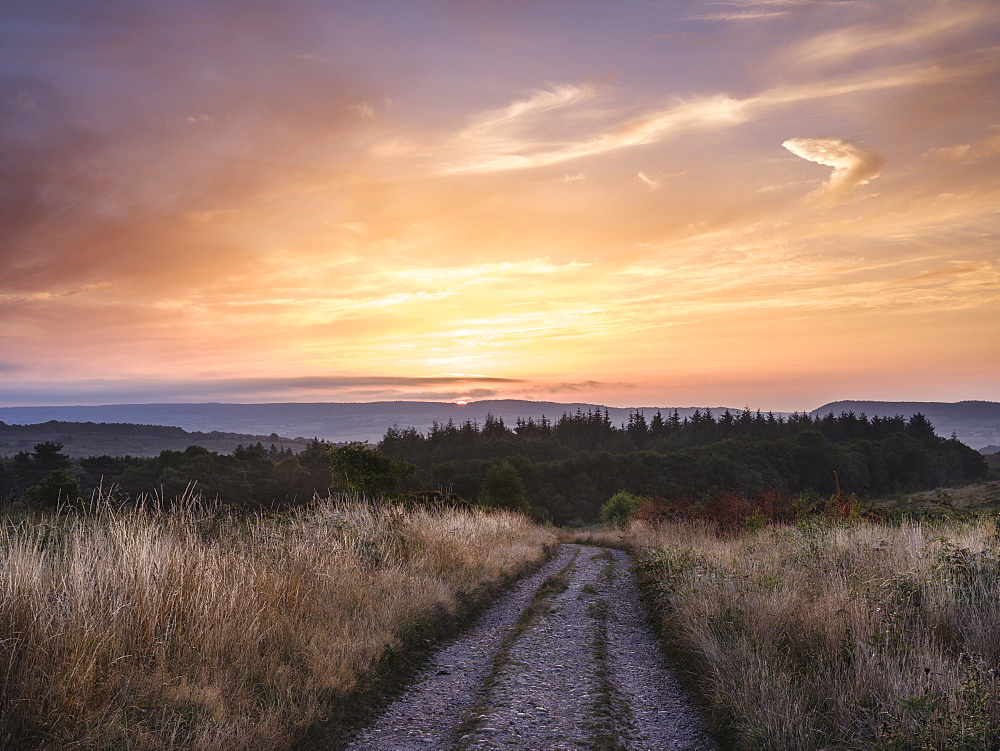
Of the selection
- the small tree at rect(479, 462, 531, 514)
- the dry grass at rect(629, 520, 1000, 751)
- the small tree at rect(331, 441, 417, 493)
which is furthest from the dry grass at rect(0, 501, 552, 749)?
the small tree at rect(479, 462, 531, 514)

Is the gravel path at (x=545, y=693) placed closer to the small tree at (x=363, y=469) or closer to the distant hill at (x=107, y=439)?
the small tree at (x=363, y=469)

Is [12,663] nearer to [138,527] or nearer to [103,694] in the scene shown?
[103,694]

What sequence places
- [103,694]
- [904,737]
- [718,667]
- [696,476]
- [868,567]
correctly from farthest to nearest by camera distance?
1. [696,476]
2. [868,567]
3. [718,667]
4. [103,694]
5. [904,737]

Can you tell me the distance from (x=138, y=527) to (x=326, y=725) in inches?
146

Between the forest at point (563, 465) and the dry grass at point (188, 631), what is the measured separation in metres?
6.45

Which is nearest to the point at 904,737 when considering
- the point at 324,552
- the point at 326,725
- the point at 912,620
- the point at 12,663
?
the point at 912,620

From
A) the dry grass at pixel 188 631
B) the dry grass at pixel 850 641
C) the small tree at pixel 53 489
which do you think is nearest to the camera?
the dry grass at pixel 188 631

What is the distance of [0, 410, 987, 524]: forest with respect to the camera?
1185 inches

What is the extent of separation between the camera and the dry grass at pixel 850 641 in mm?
4430

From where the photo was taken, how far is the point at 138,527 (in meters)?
7.20

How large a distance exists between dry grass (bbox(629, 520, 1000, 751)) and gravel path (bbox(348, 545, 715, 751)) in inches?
19.8

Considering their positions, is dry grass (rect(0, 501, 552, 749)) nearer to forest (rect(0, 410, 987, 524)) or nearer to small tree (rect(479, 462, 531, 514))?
forest (rect(0, 410, 987, 524))

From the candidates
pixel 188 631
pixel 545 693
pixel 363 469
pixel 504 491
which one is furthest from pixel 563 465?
pixel 188 631

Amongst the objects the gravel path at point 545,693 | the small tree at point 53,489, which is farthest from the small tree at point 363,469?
the gravel path at point 545,693
